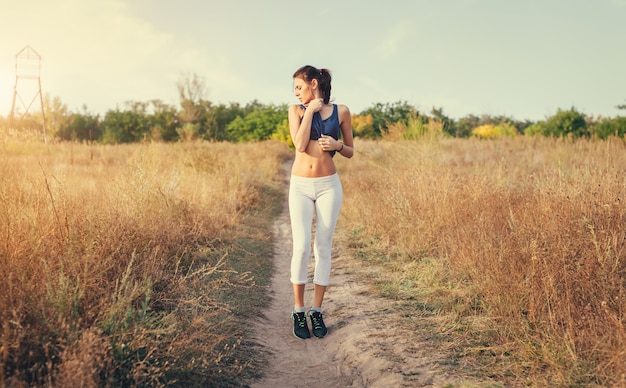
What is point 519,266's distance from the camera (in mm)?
4762

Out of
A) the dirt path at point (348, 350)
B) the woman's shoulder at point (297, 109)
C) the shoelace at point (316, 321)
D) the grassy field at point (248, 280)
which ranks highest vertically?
the woman's shoulder at point (297, 109)

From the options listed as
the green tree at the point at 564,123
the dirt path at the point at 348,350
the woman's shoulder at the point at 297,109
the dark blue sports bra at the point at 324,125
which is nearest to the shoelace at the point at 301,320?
the dirt path at the point at 348,350

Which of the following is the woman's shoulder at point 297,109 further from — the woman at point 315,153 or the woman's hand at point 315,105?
the woman's hand at point 315,105

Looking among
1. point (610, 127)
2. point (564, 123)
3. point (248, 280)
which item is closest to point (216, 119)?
point (564, 123)

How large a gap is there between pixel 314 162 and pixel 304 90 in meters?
0.65

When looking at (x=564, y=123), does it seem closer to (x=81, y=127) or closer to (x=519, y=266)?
(x=519, y=266)

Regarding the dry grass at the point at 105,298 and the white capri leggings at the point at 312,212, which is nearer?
the dry grass at the point at 105,298

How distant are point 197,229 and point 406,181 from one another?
367 cm

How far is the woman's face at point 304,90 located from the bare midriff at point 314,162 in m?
0.39

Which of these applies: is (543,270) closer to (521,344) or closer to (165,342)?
(521,344)

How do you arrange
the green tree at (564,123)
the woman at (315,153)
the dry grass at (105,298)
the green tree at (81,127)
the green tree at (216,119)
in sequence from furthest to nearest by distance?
1. the green tree at (216,119)
2. the green tree at (81,127)
3. the green tree at (564,123)
4. the woman at (315,153)
5. the dry grass at (105,298)

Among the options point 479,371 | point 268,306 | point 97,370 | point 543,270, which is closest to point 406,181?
point 268,306

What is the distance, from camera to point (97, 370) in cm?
304

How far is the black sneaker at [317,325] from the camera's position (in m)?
5.07
